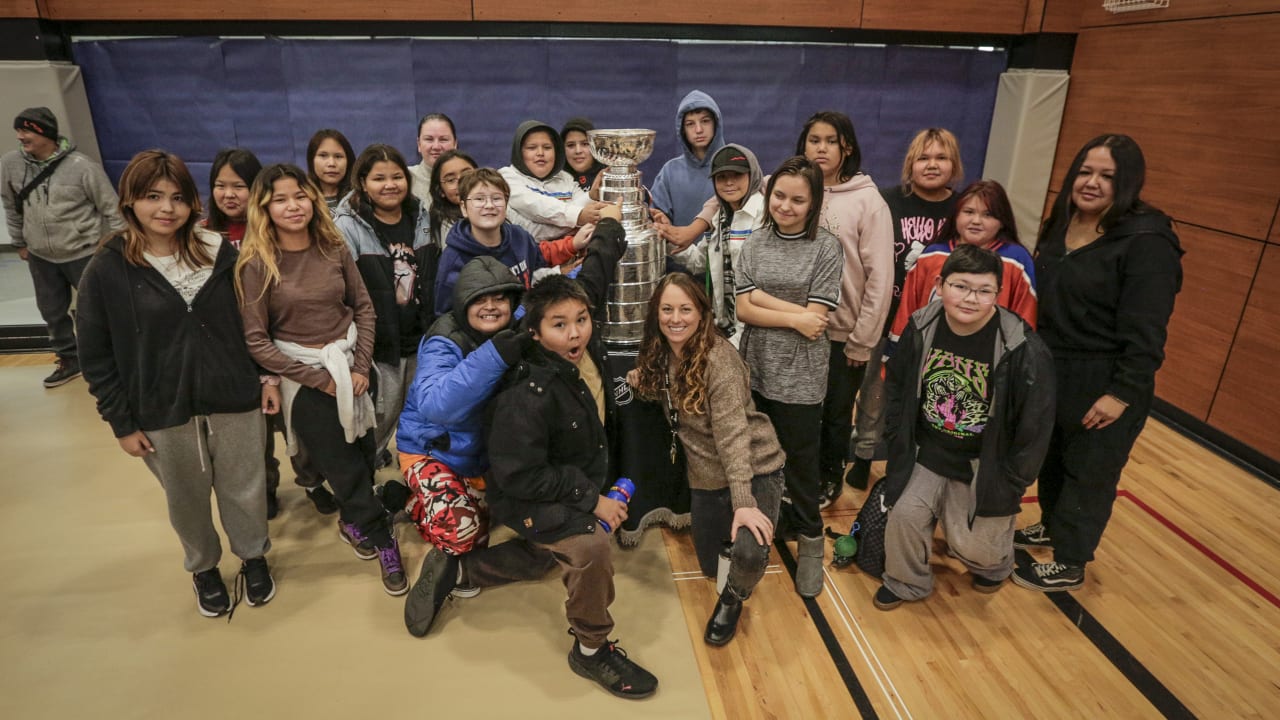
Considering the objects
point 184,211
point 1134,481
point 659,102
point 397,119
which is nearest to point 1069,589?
point 1134,481

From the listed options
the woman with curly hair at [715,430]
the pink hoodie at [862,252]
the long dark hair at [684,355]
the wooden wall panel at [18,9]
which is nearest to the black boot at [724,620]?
the woman with curly hair at [715,430]

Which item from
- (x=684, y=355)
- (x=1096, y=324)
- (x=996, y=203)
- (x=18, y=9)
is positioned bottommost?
(x=684, y=355)

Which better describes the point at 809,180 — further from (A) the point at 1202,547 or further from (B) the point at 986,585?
(A) the point at 1202,547

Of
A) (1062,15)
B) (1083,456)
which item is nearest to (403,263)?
(1083,456)

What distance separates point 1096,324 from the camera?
256cm

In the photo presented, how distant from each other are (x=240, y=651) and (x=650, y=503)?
1.63 m

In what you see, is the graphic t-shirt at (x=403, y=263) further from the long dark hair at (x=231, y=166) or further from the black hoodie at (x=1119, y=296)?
the black hoodie at (x=1119, y=296)

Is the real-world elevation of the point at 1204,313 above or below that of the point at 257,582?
above

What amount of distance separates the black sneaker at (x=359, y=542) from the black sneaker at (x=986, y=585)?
249 cm

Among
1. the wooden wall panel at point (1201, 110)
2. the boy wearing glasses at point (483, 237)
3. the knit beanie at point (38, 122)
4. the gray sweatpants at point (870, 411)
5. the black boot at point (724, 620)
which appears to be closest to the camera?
the black boot at point (724, 620)

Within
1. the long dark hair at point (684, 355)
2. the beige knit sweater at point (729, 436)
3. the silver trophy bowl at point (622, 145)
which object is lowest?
the beige knit sweater at point (729, 436)

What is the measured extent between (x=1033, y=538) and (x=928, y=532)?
0.80 metres

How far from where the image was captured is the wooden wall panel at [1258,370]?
11.8 ft

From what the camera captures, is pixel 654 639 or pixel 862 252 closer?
pixel 654 639
